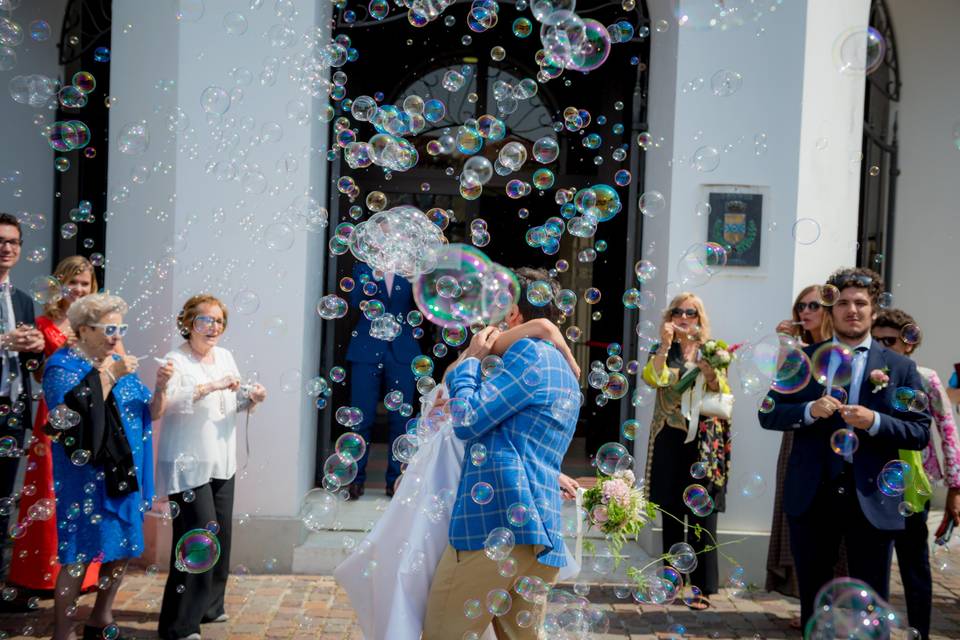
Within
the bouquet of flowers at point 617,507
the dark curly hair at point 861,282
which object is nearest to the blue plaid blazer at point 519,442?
the bouquet of flowers at point 617,507

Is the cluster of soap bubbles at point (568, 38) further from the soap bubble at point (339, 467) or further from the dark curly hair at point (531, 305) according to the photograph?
the soap bubble at point (339, 467)

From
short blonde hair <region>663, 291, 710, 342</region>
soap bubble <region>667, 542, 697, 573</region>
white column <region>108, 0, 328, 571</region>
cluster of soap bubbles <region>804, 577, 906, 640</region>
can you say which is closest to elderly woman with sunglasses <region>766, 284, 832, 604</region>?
short blonde hair <region>663, 291, 710, 342</region>

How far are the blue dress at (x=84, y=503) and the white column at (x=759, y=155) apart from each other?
3797 mm

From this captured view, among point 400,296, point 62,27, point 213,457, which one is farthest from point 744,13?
point 62,27

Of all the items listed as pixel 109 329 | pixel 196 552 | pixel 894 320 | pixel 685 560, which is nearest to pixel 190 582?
pixel 196 552

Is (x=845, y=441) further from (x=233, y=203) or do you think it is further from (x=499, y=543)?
(x=233, y=203)

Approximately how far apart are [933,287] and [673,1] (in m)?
4.03

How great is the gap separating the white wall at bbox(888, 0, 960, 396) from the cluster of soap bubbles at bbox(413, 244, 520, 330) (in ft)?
19.2

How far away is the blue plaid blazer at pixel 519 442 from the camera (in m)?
3.37

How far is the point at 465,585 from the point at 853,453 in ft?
6.47

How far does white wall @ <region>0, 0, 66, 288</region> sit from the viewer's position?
7613mm

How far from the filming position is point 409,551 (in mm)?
3580

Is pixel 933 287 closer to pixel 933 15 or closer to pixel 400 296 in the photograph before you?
pixel 933 15

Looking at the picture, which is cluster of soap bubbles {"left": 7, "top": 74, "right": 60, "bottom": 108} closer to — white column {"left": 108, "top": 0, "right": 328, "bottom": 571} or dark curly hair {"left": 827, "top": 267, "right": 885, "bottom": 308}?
white column {"left": 108, "top": 0, "right": 328, "bottom": 571}
